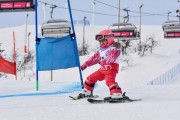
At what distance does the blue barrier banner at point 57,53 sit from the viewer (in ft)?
21.8

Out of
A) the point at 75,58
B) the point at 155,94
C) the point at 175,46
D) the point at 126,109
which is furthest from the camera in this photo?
the point at 175,46

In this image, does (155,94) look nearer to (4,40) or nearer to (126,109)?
(126,109)

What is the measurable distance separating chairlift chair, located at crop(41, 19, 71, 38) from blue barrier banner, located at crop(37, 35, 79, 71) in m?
7.95

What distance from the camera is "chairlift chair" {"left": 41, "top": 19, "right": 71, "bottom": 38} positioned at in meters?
14.6

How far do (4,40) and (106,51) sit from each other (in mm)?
111257

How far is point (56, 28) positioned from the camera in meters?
15.1

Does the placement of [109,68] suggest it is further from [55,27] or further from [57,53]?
[55,27]

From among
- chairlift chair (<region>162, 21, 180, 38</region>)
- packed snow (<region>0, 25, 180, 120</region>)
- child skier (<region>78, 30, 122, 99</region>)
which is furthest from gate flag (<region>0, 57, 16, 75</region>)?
chairlift chair (<region>162, 21, 180, 38</region>)

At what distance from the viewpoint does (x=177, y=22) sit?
871 inches

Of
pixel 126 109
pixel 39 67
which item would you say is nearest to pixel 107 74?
pixel 126 109

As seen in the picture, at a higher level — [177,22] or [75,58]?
[177,22]

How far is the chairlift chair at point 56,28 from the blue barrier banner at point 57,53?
26.1 ft

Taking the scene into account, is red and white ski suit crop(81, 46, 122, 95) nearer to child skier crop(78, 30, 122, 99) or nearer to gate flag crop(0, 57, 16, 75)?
child skier crop(78, 30, 122, 99)

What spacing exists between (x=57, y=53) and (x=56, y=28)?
8552 millimetres
